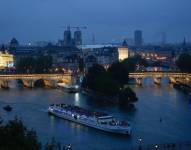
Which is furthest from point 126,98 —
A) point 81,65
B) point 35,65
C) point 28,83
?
point 81,65

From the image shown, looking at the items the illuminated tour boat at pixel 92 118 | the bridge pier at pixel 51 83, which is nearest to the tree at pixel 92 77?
the bridge pier at pixel 51 83

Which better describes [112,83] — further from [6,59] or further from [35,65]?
[6,59]

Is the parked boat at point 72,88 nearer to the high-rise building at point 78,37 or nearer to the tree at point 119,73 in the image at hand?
the tree at point 119,73

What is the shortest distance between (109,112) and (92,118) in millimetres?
1587

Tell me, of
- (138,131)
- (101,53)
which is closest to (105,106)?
(138,131)

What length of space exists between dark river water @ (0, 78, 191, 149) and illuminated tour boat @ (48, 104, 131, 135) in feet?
0.39

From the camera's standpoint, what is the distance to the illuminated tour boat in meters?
10.2

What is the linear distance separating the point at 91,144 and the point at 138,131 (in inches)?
48.1

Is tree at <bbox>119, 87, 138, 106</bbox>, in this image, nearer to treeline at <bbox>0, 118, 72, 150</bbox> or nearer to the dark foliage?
the dark foliage

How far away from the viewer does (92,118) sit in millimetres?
10859

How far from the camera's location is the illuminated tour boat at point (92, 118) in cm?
1019

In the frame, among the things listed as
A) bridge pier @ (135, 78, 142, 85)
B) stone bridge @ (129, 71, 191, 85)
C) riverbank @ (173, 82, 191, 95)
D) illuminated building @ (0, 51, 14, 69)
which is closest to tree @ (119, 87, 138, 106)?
riverbank @ (173, 82, 191, 95)

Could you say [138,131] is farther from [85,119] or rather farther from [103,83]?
[103,83]

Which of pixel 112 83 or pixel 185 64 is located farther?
pixel 185 64
